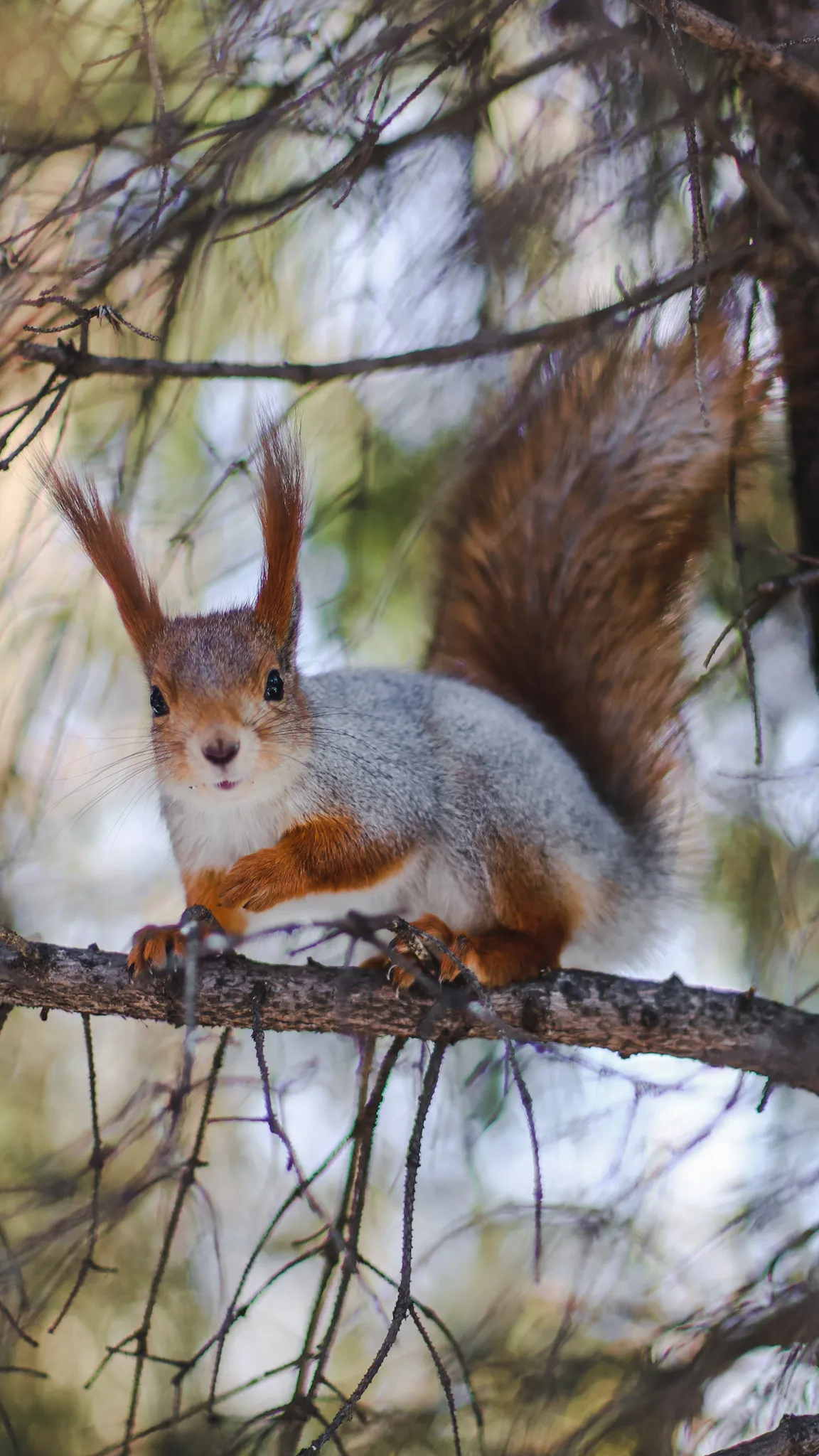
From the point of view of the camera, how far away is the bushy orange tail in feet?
5.98

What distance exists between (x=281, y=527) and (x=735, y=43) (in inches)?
26.1

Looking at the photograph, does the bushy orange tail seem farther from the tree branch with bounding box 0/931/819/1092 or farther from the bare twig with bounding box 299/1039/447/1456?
the bare twig with bounding box 299/1039/447/1456

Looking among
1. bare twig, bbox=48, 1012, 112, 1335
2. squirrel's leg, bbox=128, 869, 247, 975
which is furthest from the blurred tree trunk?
bare twig, bbox=48, 1012, 112, 1335

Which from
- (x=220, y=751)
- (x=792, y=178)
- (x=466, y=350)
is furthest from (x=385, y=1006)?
(x=792, y=178)

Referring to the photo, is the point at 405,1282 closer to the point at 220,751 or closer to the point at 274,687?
the point at 220,751

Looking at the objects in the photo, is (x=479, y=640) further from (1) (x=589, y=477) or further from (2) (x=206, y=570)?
(2) (x=206, y=570)

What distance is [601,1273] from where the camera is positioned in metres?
1.51

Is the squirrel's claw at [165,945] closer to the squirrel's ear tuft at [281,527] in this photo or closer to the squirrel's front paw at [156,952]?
the squirrel's front paw at [156,952]

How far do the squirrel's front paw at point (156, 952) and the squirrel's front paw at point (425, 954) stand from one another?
0.22 m

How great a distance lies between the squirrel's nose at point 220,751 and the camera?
1298 mm

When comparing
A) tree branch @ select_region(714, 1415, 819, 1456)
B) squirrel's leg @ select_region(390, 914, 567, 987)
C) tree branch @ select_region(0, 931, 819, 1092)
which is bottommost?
tree branch @ select_region(714, 1415, 819, 1456)

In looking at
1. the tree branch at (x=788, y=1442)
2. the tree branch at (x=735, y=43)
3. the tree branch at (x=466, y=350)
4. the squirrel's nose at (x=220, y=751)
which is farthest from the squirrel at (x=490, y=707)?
the tree branch at (x=788, y=1442)

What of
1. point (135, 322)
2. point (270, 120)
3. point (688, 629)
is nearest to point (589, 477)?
point (688, 629)

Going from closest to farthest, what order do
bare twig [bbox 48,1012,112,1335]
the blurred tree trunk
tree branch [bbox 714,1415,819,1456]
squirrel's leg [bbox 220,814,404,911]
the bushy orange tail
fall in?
tree branch [bbox 714,1415,819,1456] < bare twig [bbox 48,1012,112,1335] < squirrel's leg [bbox 220,814,404,911] < the blurred tree trunk < the bushy orange tail
